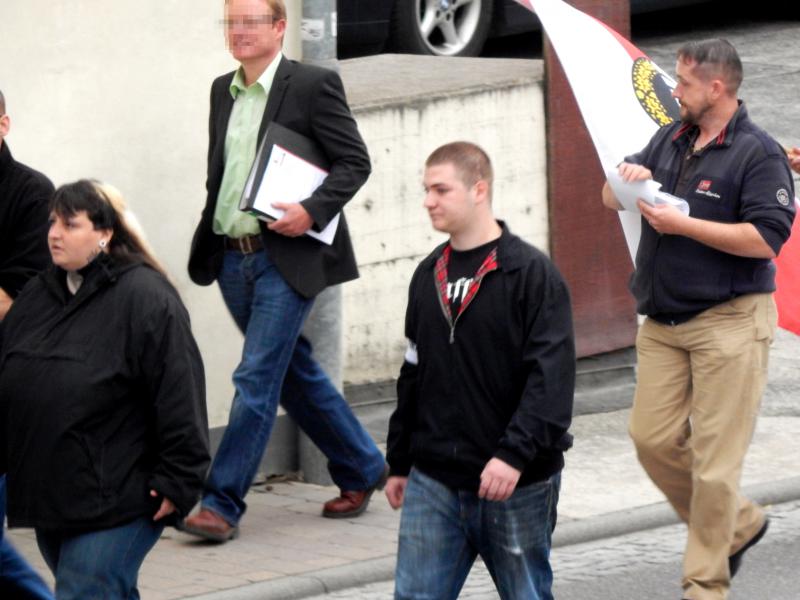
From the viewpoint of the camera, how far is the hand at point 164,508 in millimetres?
4944

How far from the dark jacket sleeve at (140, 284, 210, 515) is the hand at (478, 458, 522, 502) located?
0.75 metres

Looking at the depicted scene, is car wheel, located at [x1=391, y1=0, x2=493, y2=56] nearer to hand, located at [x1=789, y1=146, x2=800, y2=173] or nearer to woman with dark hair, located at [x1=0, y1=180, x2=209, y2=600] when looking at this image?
hand, located at [x1=789, y1=146, x2=800, y2=173]

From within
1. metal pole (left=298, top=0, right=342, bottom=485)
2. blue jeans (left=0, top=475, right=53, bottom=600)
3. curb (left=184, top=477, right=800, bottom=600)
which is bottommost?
curb (left=184, top=477, right=800, bottom=600)

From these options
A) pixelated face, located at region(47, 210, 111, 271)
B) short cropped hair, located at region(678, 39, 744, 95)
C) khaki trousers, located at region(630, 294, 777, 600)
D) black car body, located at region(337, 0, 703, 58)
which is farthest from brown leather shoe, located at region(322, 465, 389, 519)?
black car body, located at region(337, 0, 703, 58)

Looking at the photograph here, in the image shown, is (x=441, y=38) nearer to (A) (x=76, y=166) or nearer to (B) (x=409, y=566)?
(A) (x=76, y=166)

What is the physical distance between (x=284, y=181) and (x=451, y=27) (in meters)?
8.02

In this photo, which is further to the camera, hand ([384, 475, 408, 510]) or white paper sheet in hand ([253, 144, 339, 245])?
white paper sheet in hand ([253, 144, 339, 245])

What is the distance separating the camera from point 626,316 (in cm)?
965

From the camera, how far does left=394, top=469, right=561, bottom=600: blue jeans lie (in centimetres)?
508

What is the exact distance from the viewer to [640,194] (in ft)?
20.9

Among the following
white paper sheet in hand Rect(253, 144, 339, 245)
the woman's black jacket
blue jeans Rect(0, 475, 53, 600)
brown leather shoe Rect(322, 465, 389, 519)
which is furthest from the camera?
brown leather shoe Rect(322, 465, 389, 519)

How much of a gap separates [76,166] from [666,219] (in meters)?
2.57

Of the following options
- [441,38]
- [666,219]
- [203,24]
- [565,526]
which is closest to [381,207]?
[203,24]

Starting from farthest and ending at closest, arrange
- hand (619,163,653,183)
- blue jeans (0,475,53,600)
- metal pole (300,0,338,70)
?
metal pole (300,0,338,70), hand (619,163,653,183), blue jeans (0,475,53,600)
